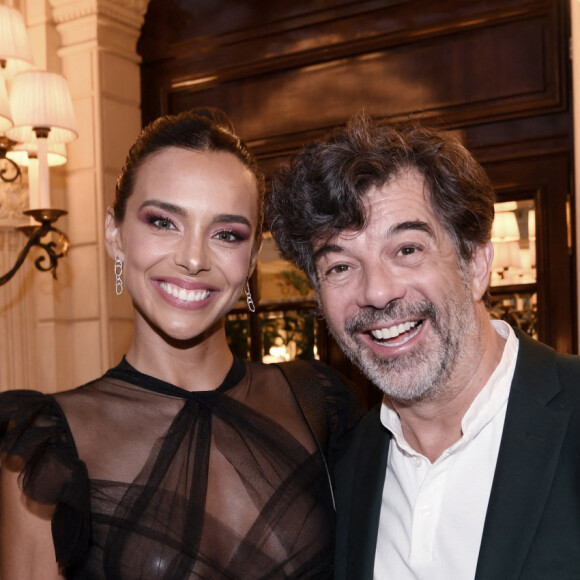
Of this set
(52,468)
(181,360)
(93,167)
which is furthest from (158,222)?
(93,167)

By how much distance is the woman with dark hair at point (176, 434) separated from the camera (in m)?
1.67

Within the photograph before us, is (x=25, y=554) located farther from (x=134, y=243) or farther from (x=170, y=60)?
(x=170, y=60)

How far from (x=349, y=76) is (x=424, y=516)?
2208 millimetres

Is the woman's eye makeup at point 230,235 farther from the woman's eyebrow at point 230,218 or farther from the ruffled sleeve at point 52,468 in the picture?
the ruffled sleeve at point 52,468

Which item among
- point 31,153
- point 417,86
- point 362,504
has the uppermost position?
point 417,86

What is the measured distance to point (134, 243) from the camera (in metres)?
1.86

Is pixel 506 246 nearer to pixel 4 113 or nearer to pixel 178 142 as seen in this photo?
pixel 178 142

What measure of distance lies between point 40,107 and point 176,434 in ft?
5.45

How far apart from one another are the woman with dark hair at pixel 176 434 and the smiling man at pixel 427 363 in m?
0.14

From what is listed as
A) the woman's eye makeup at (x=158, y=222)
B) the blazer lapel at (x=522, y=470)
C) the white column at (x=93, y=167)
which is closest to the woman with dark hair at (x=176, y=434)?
the woman's eye makeup at (x=158, y=222)

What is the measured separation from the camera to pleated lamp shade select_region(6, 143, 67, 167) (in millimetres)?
3205

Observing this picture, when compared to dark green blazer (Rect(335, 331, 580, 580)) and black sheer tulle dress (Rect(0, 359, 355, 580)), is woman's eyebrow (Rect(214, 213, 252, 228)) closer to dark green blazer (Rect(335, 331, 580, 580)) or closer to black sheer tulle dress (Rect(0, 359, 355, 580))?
black sheer tulle dress (Rect(0, 359, 355, 580))

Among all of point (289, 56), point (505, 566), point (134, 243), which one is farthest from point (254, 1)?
point (505, 566)

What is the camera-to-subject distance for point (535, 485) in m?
1.51
